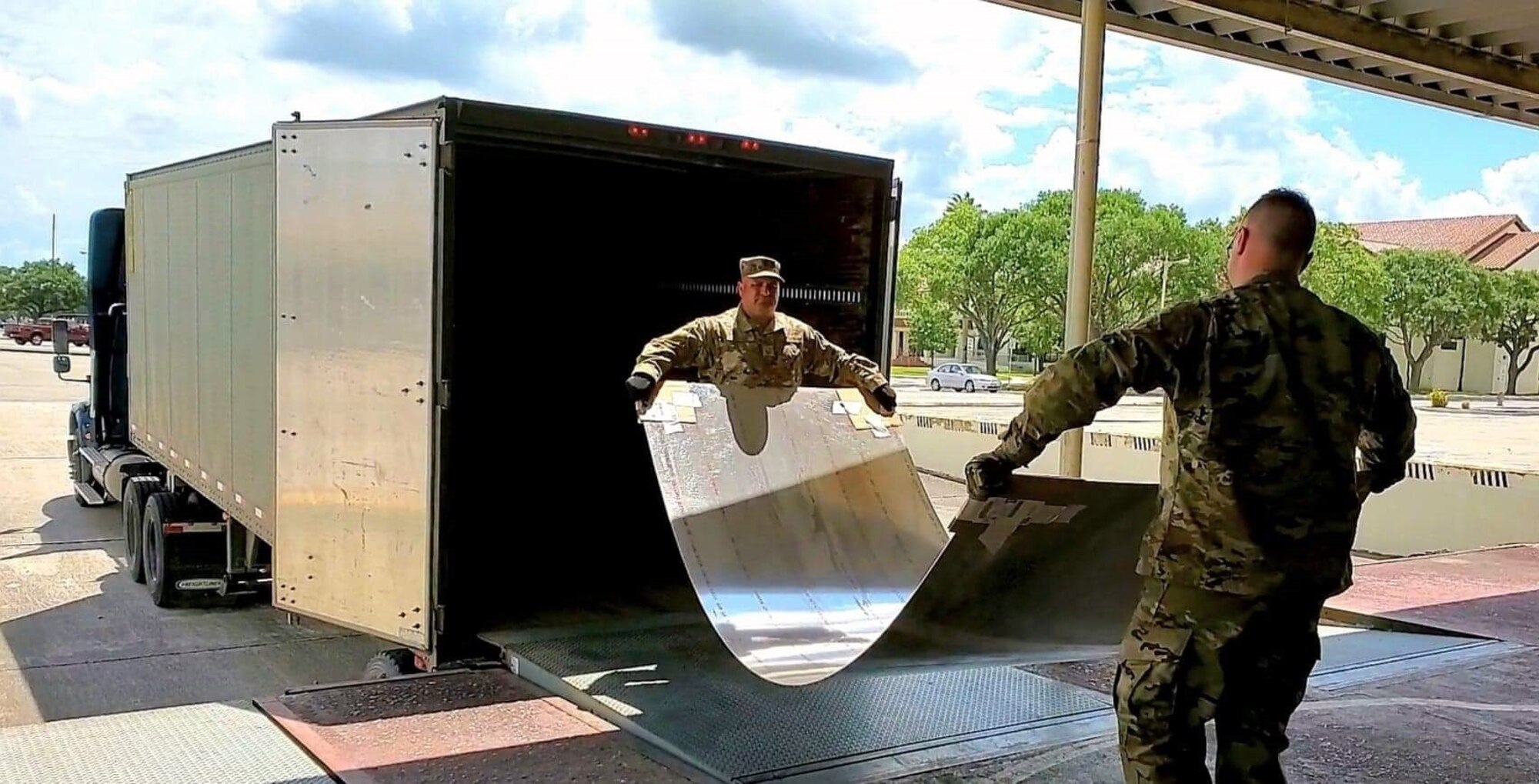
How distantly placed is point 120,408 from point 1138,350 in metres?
8.96

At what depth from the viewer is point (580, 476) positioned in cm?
675

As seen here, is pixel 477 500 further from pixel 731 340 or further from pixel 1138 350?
pixel 1138 350

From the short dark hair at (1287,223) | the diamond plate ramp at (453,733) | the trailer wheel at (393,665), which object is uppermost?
the short dark hair at (1287,223)

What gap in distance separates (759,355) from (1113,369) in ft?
9.46

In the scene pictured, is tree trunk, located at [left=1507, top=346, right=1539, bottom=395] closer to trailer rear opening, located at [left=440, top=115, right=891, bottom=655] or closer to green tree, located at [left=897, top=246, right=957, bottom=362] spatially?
green tree, located at [left=897, top=246, right=957, bottom=362]

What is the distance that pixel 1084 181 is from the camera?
22.7 feet

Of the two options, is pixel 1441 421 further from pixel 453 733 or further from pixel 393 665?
pixel 453 733

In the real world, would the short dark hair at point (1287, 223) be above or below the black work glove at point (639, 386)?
above

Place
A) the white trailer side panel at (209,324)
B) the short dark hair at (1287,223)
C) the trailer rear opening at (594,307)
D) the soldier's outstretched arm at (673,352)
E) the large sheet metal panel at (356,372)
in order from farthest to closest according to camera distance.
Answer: the trailer rear opening at (594,307), the white trailer side panel at (209,324), the soldier's outstretched arm at (673,352), the large sheet metal panel at (356,372), the short dark hair at (1287,223)

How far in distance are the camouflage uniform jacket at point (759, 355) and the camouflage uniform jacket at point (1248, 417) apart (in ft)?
8.81

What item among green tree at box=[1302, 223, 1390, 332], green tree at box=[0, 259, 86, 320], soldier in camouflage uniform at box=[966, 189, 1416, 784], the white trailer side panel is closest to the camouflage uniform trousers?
soldier in camouflage uniform at box=[966, 189, 1416, 784]

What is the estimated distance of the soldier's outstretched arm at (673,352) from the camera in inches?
192

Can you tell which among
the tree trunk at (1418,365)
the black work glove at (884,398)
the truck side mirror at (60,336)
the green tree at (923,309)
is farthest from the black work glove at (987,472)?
the tree trunk at (1418,365)

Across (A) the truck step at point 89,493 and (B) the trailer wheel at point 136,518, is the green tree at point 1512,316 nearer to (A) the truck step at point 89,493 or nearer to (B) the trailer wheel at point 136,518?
(A) the truck step at point 89,493
